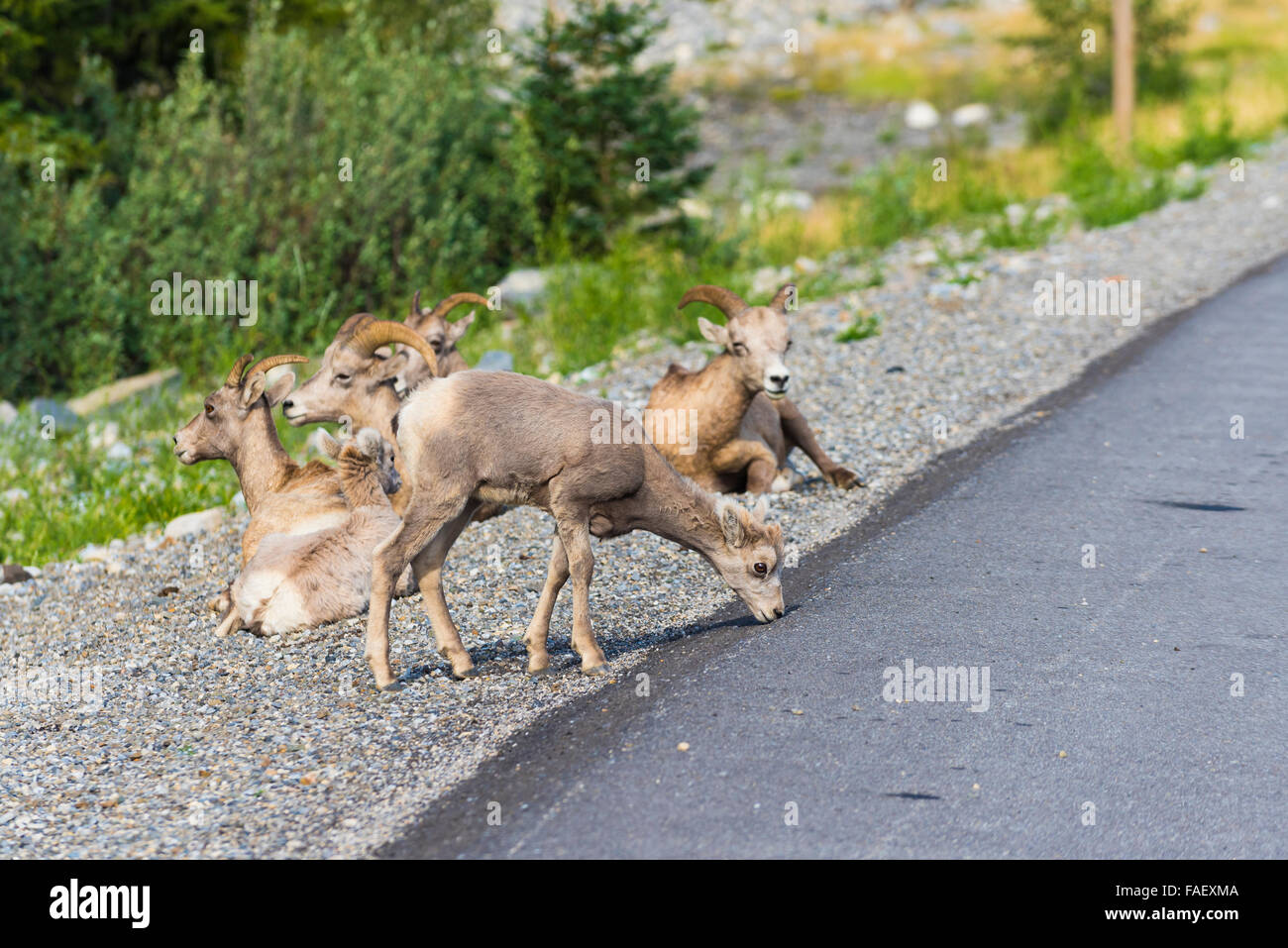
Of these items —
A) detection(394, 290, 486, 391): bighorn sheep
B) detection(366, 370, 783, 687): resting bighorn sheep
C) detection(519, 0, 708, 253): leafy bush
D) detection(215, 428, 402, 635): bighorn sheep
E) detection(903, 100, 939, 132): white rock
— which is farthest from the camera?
detection(903, 100, 939, 132): white rock

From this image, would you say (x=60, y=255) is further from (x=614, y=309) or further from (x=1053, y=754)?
(x=1053, y=754)

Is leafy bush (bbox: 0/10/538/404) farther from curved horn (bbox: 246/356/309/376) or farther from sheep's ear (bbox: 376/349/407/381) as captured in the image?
curved horn (bbox: 246/356/309/376)

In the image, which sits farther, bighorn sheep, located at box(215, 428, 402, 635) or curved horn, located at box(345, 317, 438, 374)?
bighorn sheep, located at box(215, 428, 402, 635)

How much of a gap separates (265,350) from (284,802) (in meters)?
11.2

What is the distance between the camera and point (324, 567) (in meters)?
7.97

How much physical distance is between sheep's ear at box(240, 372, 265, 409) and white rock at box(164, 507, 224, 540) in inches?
70.7

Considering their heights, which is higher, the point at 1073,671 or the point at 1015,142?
the point at 1015,142

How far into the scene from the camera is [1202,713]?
622 centimetres

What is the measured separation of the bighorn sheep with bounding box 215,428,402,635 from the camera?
25.7ft

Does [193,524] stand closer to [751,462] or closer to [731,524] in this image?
[751,462]

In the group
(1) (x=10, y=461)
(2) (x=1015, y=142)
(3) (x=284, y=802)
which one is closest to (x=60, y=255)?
(1) (x=10, y=461)

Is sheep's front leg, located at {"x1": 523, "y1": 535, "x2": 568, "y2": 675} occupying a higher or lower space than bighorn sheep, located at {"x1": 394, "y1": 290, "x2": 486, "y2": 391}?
lower
